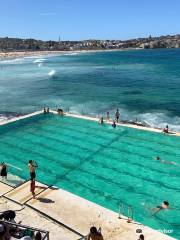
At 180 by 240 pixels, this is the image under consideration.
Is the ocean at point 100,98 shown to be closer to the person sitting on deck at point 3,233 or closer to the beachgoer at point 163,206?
the beachgoer at point 163,206

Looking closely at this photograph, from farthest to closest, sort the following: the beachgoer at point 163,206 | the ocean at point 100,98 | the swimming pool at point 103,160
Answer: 1. the ocean at point 100,98
2. the swimming pool at point 103,160
3. the beachgoer at point 163,206

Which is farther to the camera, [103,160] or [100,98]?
[100,98]

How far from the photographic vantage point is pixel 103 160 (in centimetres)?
2102

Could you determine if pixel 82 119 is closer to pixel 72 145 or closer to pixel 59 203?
pixel 72 145

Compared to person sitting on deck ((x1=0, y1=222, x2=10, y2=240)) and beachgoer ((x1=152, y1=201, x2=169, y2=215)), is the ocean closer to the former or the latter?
beachgoer ((x1=152, y1=201, x2=169, y2=215))

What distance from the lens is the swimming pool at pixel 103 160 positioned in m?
16.6

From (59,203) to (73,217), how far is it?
1.39 metres

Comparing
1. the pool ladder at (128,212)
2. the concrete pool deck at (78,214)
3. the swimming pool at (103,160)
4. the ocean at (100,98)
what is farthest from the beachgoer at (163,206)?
the ocean at (100,98)

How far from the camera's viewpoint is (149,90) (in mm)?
55188

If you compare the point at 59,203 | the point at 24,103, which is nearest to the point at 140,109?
the point at 24,103

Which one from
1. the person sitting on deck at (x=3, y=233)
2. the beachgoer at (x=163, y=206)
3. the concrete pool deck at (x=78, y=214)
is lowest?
the beachgoer at (x=163, y=206)

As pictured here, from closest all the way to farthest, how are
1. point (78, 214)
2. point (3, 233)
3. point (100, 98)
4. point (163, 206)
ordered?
point (3, 233) → point (78, 214) → point (163, 206) → point (100, 98)

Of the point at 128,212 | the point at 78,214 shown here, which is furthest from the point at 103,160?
the point at 78,214

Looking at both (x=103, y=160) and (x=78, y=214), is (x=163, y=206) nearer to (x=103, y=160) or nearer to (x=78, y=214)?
(x=78, y=214)
